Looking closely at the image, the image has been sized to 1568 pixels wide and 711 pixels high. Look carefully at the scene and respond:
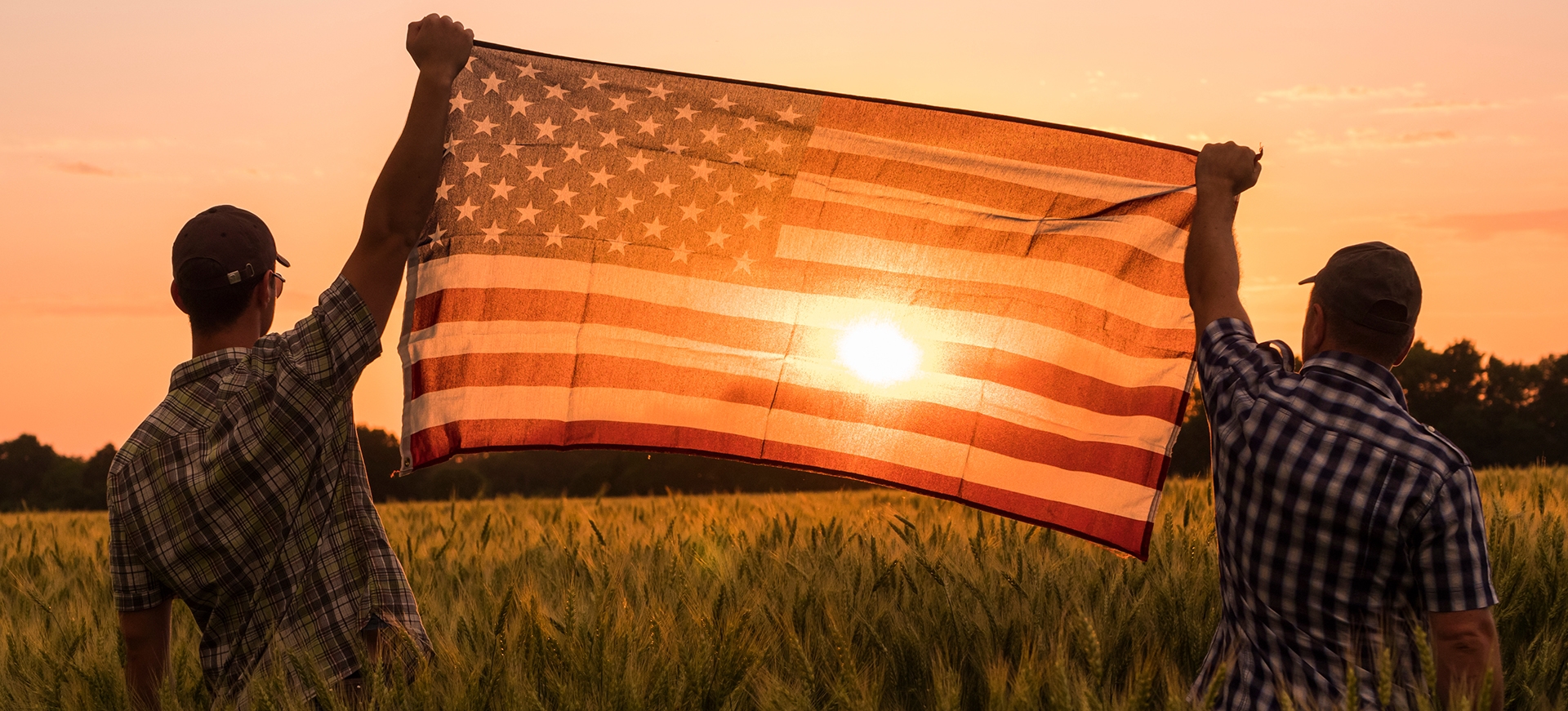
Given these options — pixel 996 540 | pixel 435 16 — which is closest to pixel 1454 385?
pixel 996 540

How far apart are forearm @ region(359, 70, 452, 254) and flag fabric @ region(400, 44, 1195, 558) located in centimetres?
109

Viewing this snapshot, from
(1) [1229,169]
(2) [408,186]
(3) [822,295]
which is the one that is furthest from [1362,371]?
(2) [408,186]

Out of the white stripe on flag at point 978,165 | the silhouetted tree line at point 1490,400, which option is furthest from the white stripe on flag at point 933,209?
the silhouetted tree line at point 1490,400

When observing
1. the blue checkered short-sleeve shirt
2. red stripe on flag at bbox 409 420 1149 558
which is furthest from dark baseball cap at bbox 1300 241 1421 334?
red stripe on flag at bbox 409 420 1149 558

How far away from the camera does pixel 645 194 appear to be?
412 cm

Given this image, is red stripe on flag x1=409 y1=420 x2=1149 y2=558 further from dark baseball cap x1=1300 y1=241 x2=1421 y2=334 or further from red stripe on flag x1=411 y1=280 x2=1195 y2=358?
dark baseball cap x1=1300 y1=241 x2=1421 y2=334

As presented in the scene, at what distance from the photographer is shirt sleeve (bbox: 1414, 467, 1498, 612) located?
2418mm

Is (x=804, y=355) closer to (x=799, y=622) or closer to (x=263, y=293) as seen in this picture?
(x=799, y=622)

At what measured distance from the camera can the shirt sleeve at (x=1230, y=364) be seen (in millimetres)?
2848

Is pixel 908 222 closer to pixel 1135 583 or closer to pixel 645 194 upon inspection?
pixel 645 194

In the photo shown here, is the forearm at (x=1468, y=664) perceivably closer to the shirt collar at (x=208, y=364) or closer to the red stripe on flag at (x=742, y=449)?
the red stripe on flag at (x=742, y=449)

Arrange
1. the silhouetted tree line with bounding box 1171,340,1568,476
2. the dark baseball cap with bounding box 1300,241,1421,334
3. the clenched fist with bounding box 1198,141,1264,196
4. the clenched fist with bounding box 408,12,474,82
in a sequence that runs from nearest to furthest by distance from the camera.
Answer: the dark baseball cap with bounding box 1300,241,1421,334 → the clenched fist with bounding box 408,12,474,82 → the clenched fist with bounding box 1198,141,1264,196 → the silhouetted tree line with bounding box 1171,340,1568,476

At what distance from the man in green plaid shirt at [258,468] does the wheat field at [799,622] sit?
8.1 inches

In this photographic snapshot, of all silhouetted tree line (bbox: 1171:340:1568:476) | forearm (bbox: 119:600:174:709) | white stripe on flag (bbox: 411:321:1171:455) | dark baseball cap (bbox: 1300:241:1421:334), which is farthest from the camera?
silhouetted tree line (bbox: 1171:340:1568:476)
